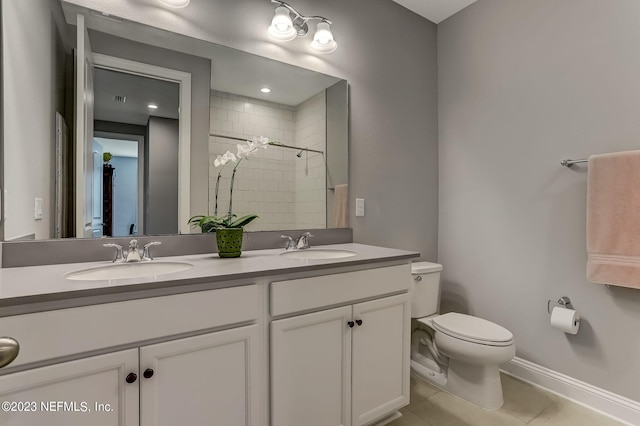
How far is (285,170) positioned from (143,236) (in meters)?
0.84

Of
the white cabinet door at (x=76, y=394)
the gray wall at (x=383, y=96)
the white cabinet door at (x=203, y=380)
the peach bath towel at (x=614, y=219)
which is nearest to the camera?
the white cabinet door at (x=76, y=394)

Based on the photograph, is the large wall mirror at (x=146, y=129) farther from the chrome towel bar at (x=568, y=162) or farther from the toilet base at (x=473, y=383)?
the chrome towel bar at (x=568, y=162)

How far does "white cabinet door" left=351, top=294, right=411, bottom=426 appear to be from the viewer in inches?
55.9

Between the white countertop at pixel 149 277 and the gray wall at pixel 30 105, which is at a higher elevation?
the gray wall at pixel 30 105

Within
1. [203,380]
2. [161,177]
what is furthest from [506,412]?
[161,177]

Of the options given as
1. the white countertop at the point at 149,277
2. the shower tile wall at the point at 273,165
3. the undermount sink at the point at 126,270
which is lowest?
the undermount sink at the point at 126,270

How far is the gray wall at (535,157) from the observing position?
1.68m

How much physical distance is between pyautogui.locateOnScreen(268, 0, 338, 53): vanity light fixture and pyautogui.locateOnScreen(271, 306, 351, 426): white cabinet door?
1538 mm

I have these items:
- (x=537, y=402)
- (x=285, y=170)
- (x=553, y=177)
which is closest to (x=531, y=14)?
(x=553, y=177)

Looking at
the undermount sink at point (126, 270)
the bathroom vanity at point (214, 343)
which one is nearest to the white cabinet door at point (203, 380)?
the bathroom vanity at point (214, 343)

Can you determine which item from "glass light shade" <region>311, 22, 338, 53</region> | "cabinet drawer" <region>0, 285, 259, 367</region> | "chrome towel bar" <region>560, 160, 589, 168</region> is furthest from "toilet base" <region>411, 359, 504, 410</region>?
"glass light shade" <region>311, 22, 338, 53</region>

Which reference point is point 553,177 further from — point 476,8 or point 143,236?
point 143,236

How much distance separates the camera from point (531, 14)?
2.03m

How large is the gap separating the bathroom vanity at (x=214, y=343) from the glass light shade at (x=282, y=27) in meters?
1.25
